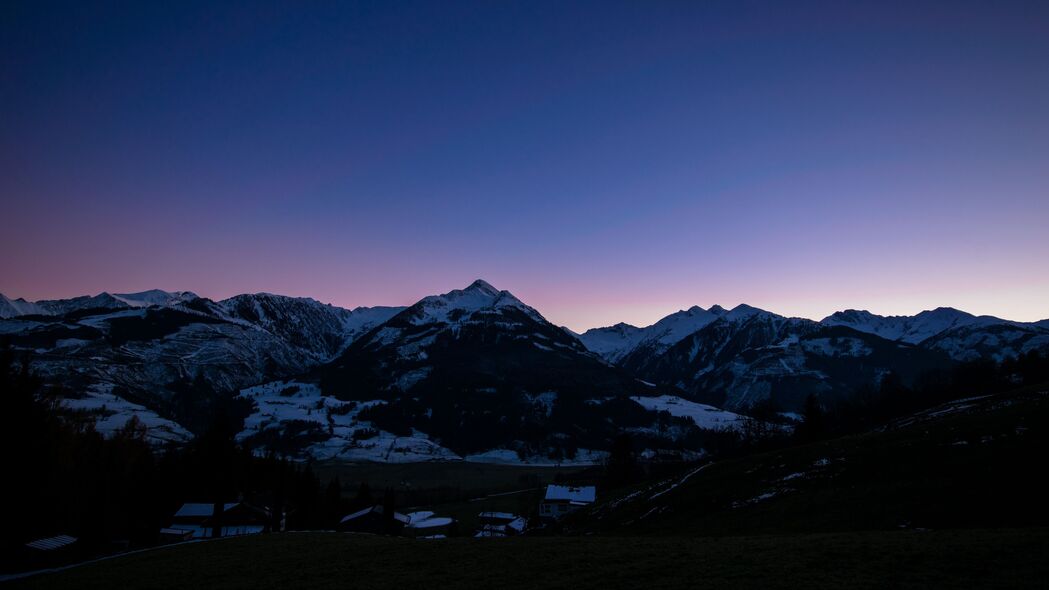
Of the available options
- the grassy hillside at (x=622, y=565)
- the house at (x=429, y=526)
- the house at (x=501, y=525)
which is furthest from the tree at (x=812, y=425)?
the grassy hillside at (x=622, y=565)

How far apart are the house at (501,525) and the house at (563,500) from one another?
236 inches

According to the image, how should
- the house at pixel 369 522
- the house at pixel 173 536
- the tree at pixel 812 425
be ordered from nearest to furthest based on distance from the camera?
the house at pixel 173 536 < the house at pixel 369 522 < the tree at pixel 812 425

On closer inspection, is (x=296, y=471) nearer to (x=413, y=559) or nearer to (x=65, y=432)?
(x=65, y=432)

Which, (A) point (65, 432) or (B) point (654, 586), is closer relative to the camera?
(B) point (654, 586)

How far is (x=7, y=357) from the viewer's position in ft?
194

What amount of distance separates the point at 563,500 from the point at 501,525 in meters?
16.2

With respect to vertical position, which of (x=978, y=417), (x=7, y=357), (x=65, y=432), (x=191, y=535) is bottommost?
(x=191, y=535)

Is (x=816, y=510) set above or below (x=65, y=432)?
below

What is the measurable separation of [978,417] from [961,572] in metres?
54.3

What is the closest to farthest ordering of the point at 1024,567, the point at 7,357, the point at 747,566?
the point at 1024,567 → the point at 747,566 → the point at 7,357

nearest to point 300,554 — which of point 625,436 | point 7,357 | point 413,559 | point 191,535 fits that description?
point 413,559

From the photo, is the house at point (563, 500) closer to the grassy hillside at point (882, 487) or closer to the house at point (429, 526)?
the house at point (429, 526)

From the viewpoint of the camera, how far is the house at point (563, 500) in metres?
143

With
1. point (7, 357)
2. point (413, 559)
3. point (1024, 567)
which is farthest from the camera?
point (7, 357)
